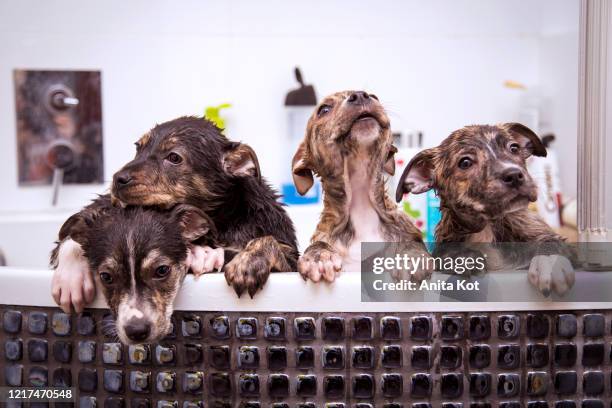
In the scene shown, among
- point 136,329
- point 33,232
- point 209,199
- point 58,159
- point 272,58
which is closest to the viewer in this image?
point 136,329

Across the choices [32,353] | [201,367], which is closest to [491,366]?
[201,367]

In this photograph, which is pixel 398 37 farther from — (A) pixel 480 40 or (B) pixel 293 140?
(B) pixel 293 140

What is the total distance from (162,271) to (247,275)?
184 millimetres

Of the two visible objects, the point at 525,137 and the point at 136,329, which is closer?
the point at 136,329

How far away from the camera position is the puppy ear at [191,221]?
4.76ft

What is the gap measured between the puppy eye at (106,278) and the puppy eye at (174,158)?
0.34 meters

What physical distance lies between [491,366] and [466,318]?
0.12 m

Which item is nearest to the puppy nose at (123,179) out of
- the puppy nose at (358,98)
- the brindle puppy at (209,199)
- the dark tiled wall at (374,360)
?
the brindle puppy at (209,199)

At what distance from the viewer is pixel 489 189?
1.40 meters

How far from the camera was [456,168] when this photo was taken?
1.47 m

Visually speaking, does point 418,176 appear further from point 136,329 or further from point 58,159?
point 58,159

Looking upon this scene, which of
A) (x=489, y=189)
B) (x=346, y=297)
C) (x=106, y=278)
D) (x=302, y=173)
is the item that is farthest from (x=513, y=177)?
(x=106, y=278)

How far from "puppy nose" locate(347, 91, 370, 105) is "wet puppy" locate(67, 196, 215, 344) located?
52 centimetres

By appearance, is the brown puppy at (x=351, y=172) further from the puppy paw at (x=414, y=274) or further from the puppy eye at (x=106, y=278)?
the puppy eye at (x=106, y=278)
